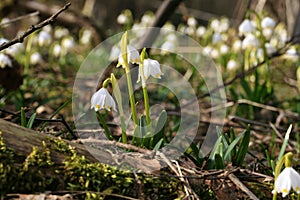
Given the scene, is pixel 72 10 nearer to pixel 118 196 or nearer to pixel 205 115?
pixel 205 115

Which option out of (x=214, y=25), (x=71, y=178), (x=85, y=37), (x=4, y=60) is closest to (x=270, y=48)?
(x=4, y=60)

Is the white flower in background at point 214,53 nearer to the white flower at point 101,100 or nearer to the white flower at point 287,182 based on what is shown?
the white flower at point 101,100

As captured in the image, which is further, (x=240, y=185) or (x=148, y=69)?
(x=148, y=69)

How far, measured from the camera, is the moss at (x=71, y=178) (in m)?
1.25

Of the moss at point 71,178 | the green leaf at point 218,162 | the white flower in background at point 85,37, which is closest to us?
the moss at point 71,178

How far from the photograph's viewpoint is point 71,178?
1332 mm

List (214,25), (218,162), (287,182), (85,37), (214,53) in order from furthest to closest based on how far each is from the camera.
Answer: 1. (85,37)
2. (214,25)
3. (214,53)
4. (218,162)
5. (287,182)

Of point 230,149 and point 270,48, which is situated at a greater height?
point 270,48

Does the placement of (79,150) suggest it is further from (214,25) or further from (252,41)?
(214,25)

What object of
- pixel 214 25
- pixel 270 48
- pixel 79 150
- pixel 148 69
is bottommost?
pixel 79 150

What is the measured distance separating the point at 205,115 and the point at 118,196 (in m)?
1.97

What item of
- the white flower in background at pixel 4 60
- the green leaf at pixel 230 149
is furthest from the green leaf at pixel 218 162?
the white flower in background at pixel 4 60

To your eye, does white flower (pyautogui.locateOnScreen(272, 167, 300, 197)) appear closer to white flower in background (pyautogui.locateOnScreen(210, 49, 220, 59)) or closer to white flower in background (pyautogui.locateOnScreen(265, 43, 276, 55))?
white flower in background (pyautogui.locateOnScreen(265, 43, 276, 55))

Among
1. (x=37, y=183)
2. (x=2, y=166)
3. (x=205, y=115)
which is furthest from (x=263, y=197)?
(x=205, y=115)
